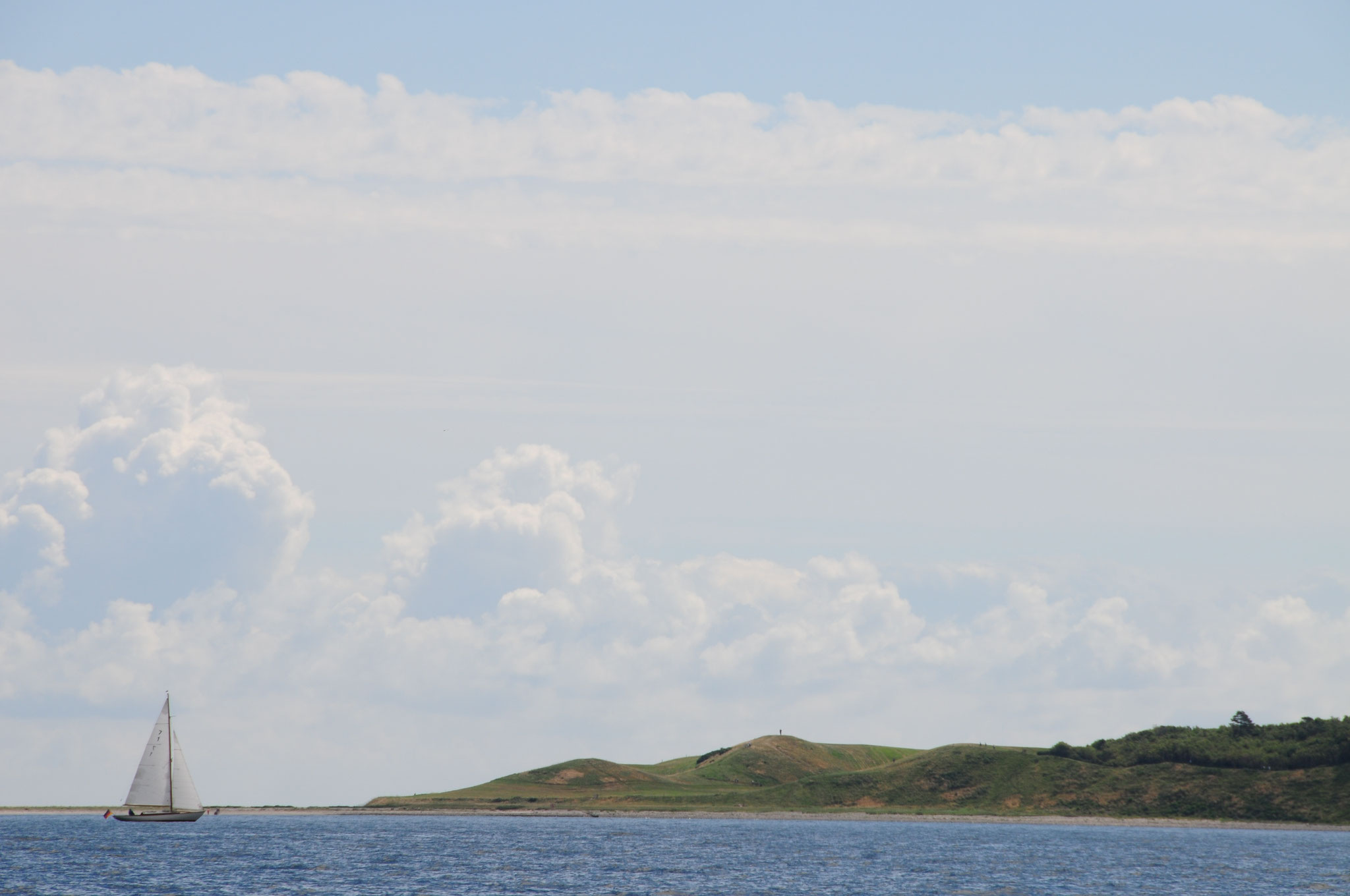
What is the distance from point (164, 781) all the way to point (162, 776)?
87 centimetres

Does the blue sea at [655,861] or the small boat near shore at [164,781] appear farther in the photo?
the small boat near shore at [164,781]

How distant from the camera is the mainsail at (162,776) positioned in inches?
6250

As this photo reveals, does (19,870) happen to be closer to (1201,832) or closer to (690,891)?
(690,891)

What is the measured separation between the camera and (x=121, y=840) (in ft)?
477

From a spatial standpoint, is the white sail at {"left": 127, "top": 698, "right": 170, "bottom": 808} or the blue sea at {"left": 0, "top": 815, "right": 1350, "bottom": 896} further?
the white sail at {"left": 127, "top": 698, "right": 170, "bottom": 808}

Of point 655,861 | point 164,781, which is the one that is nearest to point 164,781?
point 164,781

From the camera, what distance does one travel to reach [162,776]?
160500 mm

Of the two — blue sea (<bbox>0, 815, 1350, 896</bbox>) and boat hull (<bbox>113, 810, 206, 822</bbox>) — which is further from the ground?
boat hull (<bbox>113, 810, 206, 822</bbox>)

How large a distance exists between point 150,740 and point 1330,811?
172m

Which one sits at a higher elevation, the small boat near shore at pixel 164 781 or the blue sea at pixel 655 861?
the small boat near shore at pixel 164 781

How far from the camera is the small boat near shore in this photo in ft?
521

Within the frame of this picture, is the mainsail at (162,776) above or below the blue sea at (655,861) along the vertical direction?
above

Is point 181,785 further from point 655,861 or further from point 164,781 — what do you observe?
point 655,861

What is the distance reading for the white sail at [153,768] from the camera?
15862 centimetres
